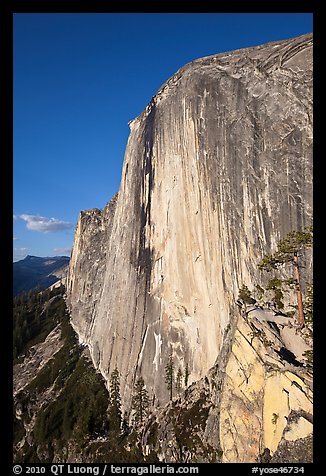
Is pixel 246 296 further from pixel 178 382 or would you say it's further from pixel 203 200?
pixel 178 382

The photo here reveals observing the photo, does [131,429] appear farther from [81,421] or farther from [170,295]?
[170,295]

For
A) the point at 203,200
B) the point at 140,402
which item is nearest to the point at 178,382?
the point at 140,402

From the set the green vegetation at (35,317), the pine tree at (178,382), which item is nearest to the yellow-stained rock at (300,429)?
the pine tree at (178,382)

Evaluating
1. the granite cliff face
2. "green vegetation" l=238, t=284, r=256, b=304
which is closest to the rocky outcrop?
the granite cliff face

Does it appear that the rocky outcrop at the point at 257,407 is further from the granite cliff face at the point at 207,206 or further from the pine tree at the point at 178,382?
the pine tree at the point at 178,382

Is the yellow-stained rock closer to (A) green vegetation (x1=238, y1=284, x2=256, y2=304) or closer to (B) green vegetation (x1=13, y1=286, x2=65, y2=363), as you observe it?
(A) green vegetation (x1=238, y1=284, x2=256, y2=304)
